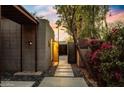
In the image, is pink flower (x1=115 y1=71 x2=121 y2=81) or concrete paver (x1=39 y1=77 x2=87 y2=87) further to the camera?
concrete paver (x1=39 y1=77 x2=87 y2=87)

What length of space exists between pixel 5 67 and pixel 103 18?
6.80 metres

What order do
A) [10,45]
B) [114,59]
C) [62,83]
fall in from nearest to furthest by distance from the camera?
[114,59], [62,83], [10,45]

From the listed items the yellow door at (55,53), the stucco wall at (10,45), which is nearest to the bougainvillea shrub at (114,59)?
the stucco wall at (10,45)

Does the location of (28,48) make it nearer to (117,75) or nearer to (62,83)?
(62,83)

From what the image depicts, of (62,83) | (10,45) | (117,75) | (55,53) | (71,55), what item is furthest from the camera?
(55,53)

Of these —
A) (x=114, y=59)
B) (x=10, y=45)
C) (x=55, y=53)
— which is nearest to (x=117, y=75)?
(x=114, y=59)

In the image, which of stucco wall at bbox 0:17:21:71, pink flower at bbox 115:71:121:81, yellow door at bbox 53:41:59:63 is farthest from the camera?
yellow door at bbox 53:41:59:63

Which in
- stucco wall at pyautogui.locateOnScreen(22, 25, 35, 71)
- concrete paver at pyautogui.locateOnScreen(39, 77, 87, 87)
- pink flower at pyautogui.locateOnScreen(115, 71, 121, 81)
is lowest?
concrete paver at pyautogui.locateOnScreen(39, 77, 87, 87)

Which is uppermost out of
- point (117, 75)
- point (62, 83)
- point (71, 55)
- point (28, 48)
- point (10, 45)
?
point (10, 45)

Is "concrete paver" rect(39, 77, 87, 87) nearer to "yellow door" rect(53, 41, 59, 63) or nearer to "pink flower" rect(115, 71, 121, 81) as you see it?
"pink flower" rect(115, 71, 121, 81)

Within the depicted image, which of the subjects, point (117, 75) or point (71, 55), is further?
point (71, 55)

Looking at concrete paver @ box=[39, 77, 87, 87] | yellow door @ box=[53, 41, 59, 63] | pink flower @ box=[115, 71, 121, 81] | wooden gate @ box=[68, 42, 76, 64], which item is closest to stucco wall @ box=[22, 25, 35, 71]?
concrete paver @ box=[39, 77, 87, 87]
